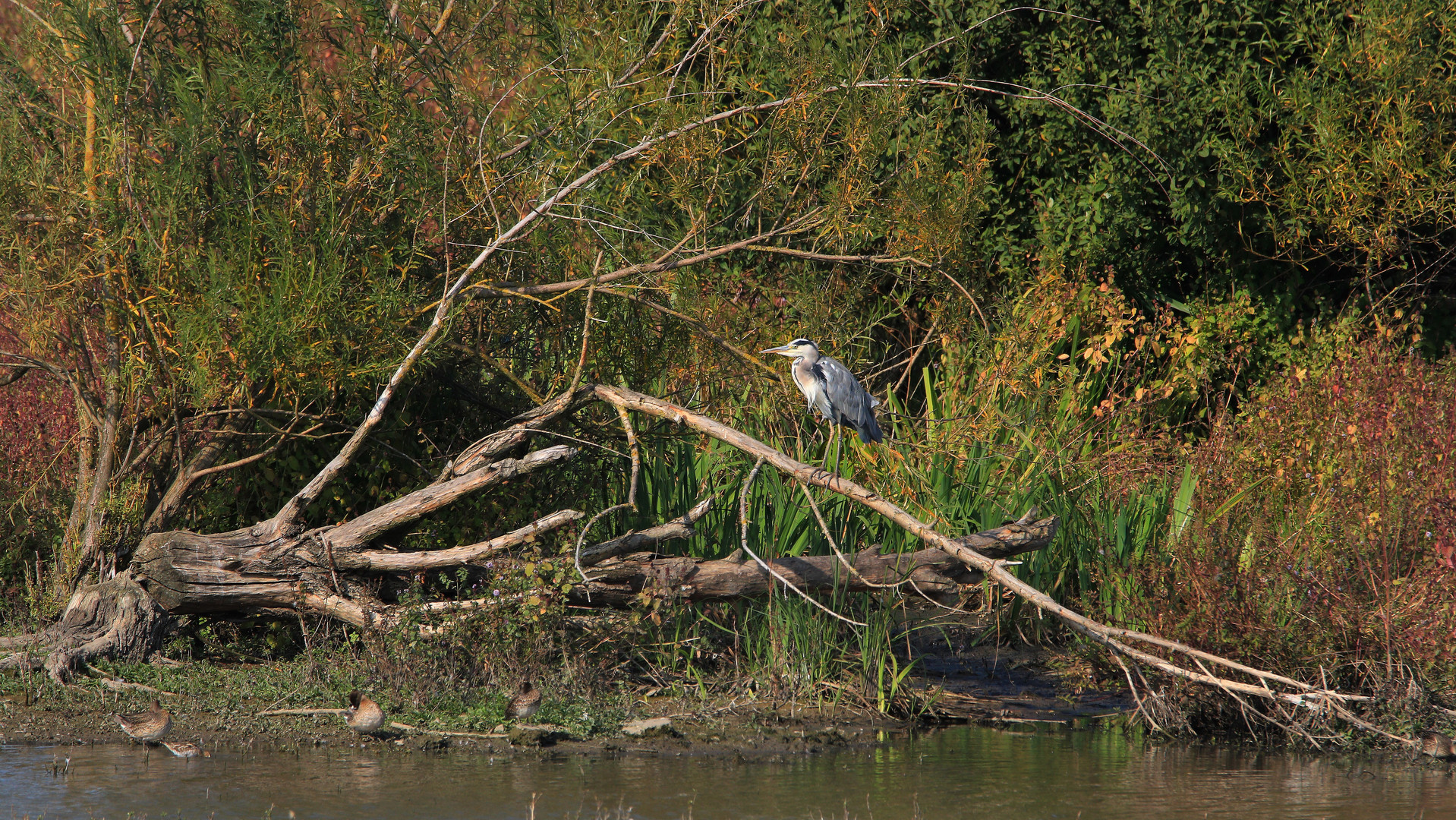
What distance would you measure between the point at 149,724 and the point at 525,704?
1.69 m

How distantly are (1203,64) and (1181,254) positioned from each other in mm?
1674

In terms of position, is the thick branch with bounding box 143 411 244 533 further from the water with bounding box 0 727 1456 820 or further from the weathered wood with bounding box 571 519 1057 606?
the weathered wood with bounding box 571 519 1057 606

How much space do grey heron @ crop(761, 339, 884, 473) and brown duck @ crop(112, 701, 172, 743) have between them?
3.40 metres

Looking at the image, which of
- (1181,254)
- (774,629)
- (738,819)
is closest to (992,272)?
(1181,254)

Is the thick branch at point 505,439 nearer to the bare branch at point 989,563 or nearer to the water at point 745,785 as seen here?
the bare branch at point 989,563

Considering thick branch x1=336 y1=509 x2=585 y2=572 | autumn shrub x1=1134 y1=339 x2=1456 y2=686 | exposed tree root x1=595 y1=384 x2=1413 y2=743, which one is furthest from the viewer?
thick branch x1=336 y1=509 x2=585 y2=572

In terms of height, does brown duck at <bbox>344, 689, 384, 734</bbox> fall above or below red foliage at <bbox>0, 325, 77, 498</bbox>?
below

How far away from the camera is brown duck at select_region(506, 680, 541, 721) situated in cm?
630

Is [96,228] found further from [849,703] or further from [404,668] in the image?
[849,703]

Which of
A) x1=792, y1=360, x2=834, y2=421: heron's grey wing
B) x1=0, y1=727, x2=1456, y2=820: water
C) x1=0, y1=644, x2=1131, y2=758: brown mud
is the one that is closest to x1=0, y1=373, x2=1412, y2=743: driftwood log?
x1=792, y1=360, x2=834, y2=421: heron's grey wing

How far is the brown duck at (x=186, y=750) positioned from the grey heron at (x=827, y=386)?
3316mm

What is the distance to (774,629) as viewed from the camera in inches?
269

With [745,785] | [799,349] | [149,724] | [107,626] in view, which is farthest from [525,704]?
[107,626]

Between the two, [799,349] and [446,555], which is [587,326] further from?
[446,555]
